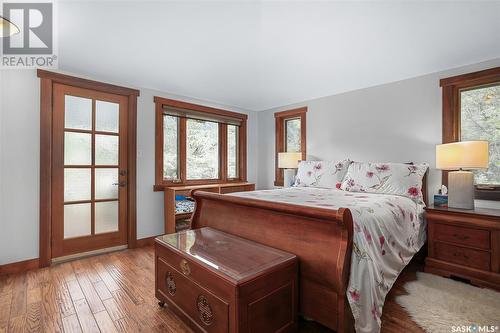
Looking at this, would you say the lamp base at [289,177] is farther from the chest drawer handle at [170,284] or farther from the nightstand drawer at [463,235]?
the chest drawer handle at [170,284]

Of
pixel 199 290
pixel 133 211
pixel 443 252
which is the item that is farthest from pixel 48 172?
pixel 443 252

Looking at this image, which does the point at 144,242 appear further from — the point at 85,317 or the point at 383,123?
the point at 383,123

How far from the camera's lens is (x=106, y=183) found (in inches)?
124

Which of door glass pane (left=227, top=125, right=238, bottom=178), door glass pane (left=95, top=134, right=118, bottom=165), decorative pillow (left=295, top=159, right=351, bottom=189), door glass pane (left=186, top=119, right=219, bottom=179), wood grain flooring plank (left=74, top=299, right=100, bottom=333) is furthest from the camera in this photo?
door glass pane (left=227, top=125, right=238, bottom=178)

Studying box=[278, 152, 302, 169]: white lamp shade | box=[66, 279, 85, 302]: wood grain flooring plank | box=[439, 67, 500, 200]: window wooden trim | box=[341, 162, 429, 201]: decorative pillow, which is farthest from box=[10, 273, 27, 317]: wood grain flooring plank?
box=[439, 67, 500, 200]: window wooden trim

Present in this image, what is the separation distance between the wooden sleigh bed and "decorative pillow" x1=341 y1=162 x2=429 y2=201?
158 centimetres

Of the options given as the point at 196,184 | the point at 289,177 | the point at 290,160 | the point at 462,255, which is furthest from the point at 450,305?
the point at 196,184

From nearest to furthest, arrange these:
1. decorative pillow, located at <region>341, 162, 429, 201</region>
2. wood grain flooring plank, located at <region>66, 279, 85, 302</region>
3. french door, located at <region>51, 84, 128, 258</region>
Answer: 1. wood grain flooring plank, located at <region>66, 279, 85, 302</region>
2. decorative pillow, located at <region>341, 162, 429, 201</region>
3. french door, located at <region>51, 84, 128, 258</region>

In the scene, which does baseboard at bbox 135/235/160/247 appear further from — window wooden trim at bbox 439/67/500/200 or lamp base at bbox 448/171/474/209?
window wooden trim at bbox 439/67/500/200

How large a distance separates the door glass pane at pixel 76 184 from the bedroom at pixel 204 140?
0.6 inches

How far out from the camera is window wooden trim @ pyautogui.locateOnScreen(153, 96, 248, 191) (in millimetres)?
3539

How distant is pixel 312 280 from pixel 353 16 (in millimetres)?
1888

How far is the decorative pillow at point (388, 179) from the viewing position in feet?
8.60

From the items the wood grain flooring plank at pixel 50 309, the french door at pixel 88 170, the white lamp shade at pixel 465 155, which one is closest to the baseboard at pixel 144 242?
the french door at pixel 88 170
